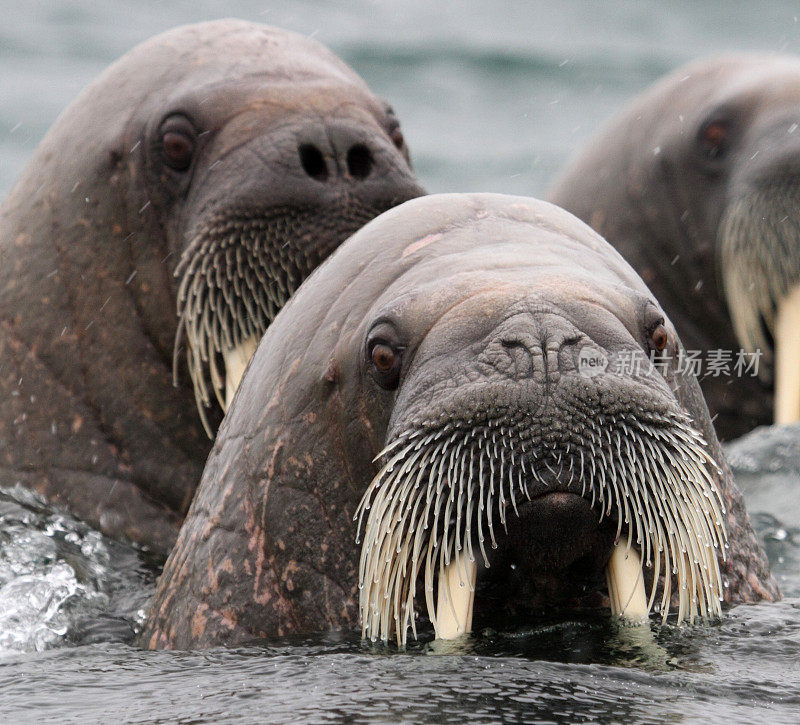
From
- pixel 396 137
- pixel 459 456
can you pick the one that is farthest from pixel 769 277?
pixel 459 456

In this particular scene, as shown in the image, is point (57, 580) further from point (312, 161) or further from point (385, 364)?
point (385, 364)

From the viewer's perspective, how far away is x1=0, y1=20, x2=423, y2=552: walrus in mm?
7930

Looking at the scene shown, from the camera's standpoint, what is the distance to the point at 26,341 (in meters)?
8.16

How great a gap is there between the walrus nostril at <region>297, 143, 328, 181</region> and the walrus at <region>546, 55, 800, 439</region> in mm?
3330

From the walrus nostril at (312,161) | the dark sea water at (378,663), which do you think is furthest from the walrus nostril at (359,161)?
the dark sea water at (378,663)

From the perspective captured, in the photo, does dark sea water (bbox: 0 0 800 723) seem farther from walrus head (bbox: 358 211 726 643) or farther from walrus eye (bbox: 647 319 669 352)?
walrus eye (bbox: 647 319 669 352)

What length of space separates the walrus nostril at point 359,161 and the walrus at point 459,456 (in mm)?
1789

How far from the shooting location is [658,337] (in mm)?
5316

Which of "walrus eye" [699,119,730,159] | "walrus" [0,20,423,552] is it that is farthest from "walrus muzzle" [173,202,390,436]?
"walrus eye" [699,119,730,159]

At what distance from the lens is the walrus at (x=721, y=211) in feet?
32.2

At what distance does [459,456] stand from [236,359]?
299 centimetres

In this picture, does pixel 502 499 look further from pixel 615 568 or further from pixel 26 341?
pixel 26 341

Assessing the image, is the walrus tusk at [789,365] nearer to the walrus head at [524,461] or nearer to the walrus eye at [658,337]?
the walrus eye at [658,337]

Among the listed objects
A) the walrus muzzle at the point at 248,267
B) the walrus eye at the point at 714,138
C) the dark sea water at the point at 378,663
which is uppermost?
the walrus eye at the point at 714,138
